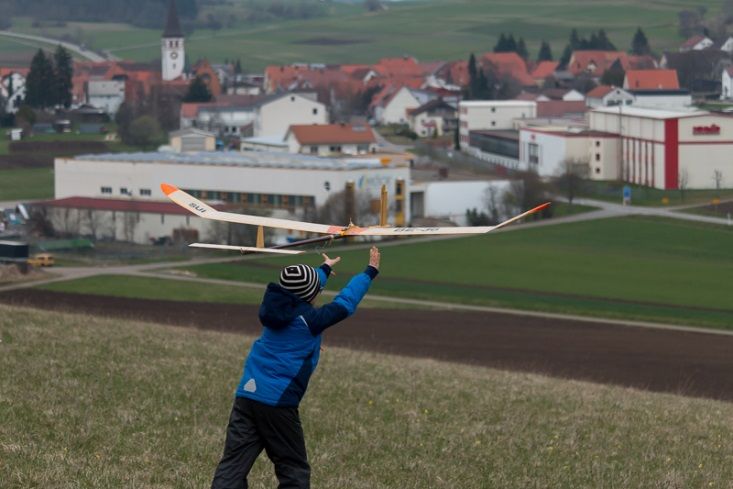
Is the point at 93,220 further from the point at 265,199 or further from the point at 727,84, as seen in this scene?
the point at 727,84

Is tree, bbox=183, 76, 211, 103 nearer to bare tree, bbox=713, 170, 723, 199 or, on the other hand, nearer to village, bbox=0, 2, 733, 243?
village, bbox=0, 2, 733, 243

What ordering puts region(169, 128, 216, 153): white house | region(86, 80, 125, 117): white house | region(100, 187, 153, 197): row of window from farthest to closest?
region(86, 80, 125, 117): white house → region(169, 128, 216, 153): white house → region(100, 187, 153, 197): row of window

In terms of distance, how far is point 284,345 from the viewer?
11711 mm

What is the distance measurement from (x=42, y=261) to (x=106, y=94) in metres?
110

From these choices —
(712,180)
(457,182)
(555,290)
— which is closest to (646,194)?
(712,180)

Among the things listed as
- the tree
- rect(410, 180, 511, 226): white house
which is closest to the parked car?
rect(410, 180, 511, 226): white house

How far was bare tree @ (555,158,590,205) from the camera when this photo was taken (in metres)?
89.4

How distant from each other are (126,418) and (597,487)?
551cm

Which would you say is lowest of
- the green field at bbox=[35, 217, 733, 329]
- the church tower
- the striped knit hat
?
the green field at bbox=[35, 217, 733, 329]

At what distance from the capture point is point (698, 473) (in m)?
15.0

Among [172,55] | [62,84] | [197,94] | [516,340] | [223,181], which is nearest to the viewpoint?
[516,340]

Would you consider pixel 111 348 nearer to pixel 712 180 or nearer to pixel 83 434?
pixel 83 434

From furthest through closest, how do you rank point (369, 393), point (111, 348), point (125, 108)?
point (125, 108), point (111, 348), point (369, 393)

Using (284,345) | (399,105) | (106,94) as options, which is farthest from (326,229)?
(106,94)
